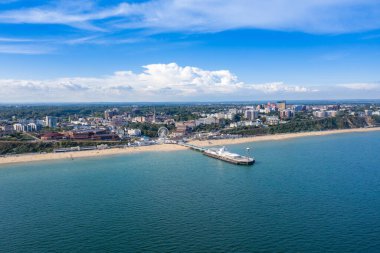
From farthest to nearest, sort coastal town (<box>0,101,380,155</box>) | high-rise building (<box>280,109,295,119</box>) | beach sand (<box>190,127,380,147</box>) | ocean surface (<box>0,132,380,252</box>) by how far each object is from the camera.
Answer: high-rise building (<box>280,109,295,119</box>) → beach sand (<box>190,127,380,147</box>) → coastal town (<box>0,101,380,155</box>) → ocean surface (<box>0,132,380,252</box>)

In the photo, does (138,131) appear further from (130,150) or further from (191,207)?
(191,207)

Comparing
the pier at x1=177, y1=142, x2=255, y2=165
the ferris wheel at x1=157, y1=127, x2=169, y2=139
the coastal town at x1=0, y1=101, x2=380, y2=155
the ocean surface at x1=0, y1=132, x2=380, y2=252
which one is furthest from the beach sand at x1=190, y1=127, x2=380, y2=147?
the ocean surface at x1=0, y1=132, x2=380, y2=252

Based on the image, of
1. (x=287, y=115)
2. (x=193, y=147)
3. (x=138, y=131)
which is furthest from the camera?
(x=287, y=115)

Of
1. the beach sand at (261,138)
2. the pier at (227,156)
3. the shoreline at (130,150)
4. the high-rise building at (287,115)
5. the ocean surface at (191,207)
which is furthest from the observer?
the high-rise building at (287,115)

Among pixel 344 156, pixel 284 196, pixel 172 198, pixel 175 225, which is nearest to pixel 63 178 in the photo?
pixel 172 198

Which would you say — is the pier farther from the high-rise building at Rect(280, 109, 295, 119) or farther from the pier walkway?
the high-rise building at Rect(280, 109, 295, 119)

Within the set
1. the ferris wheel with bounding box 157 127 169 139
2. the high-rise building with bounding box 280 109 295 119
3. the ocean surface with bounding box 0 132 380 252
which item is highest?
the high-rise building with bounding box 280 109 295 119

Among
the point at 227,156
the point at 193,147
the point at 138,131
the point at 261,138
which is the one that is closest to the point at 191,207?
the point at 227,156

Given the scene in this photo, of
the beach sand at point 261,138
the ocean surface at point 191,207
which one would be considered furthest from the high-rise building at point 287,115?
the ocean surface at point 191,207

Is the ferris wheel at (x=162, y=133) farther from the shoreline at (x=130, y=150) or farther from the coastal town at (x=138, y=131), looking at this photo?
the shoreline at (x=130, y=150)
